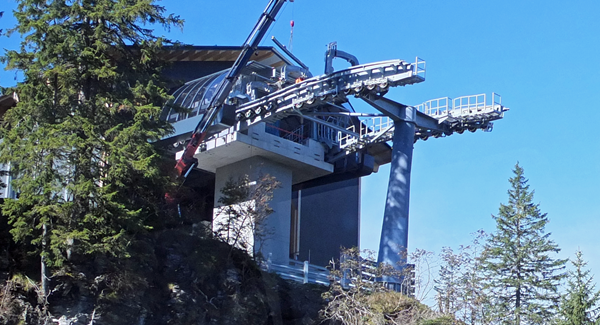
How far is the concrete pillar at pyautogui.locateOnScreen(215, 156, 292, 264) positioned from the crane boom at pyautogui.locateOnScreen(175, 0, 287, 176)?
104 inches

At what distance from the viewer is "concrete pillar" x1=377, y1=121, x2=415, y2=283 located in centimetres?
3145

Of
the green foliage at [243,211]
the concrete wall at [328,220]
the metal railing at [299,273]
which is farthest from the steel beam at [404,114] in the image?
the concrete wall at [328,220]

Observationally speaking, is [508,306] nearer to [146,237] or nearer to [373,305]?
[373,305]

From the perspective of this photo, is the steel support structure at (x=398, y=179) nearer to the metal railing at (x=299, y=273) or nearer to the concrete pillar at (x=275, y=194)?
the metal railing at (x=299, y=273)

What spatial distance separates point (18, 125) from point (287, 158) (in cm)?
1310

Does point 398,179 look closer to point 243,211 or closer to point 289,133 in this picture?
point 289,133

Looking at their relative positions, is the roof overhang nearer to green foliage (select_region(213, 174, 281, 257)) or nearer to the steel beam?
the steel beam

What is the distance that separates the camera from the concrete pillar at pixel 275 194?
34.0m

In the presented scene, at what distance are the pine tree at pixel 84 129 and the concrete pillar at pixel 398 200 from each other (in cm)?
1020

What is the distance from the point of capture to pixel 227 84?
32.9 meters

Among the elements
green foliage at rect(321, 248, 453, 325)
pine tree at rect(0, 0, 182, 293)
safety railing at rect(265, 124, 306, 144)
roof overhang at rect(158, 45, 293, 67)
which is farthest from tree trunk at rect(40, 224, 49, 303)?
roof overhang at rect(158, 45, 293, 67)

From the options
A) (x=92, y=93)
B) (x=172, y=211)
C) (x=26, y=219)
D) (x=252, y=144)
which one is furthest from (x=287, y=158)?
(x=26, y=219)

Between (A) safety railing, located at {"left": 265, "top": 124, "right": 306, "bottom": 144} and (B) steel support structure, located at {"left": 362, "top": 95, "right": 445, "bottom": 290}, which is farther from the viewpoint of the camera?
(A) safety railing, located at {"left": 265, "top": 124, "right": 306, "bottom": 144}

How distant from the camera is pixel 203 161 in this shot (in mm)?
35500
